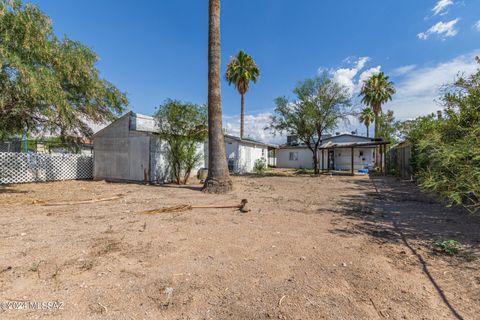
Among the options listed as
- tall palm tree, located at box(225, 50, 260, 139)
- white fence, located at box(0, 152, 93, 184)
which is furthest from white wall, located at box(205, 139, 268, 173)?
white fence, located at box(0, 152, 93, 184)

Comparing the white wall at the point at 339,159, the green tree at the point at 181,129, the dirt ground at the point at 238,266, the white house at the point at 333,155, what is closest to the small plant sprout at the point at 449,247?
the dirt ground at the point at 238,266

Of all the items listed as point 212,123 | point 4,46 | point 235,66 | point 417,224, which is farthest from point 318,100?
point 4,46

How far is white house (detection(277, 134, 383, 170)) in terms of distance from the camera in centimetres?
2516

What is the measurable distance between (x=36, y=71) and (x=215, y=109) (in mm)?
5716

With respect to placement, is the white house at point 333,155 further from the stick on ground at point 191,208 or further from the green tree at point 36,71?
the green tree at point 36,71

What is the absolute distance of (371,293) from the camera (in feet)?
8.04

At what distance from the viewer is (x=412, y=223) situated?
5.12 meters

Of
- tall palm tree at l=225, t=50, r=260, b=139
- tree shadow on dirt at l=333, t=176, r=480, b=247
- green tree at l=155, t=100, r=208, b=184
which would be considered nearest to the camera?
tree shadow on dirt at l=333, t=176, r=480, b=247

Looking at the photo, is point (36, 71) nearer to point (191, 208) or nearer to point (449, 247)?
point (191, 208)

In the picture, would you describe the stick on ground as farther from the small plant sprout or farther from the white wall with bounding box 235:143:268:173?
the white wall with bounding box 235:143:268:173

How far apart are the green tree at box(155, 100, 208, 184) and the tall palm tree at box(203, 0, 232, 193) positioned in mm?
2034

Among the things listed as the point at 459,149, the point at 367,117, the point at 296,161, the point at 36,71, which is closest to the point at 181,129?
the point at 36,71

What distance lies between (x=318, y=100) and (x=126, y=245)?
1662cm

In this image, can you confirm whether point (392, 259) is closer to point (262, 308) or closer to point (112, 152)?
point (262, 308)
